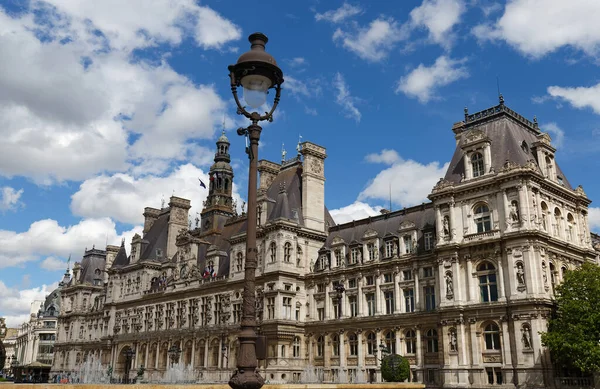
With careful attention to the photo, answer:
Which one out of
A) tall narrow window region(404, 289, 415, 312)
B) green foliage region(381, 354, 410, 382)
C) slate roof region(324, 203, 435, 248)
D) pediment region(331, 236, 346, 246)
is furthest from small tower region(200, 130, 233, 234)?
green foliage region(381, 354, 410, 382)

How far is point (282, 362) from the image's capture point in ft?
185

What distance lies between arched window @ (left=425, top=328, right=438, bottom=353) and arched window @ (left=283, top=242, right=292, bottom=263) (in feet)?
56.4

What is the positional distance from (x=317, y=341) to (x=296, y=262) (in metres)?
8.45

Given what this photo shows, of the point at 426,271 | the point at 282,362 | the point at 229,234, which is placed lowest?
the point at 282,362

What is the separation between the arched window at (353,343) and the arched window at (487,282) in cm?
1493

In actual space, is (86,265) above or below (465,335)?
above

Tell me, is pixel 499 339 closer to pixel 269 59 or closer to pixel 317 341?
pixel 317 341

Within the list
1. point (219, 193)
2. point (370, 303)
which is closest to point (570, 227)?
point (370, 303)

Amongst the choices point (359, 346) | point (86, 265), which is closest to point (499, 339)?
point (359, 346)

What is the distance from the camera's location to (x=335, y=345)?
186 ft

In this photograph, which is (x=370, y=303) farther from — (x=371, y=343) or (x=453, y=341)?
(x=453, y=341)

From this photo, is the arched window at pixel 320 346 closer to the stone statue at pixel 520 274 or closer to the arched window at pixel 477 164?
the stone statue at pixel 520 274

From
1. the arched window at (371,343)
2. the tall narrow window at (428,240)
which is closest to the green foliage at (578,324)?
the tall narrow window at (428,240)

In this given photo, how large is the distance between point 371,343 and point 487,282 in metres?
14.0
